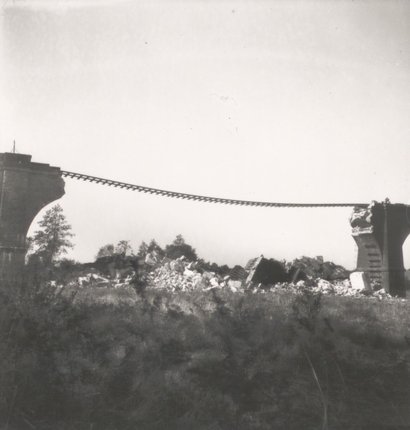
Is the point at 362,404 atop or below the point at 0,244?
below

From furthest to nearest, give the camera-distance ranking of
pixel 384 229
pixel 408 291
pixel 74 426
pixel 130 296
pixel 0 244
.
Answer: pixel 408 291 → pixel 384 229 → pixel 0 244 → pixel 130 296 → pixel 74 426

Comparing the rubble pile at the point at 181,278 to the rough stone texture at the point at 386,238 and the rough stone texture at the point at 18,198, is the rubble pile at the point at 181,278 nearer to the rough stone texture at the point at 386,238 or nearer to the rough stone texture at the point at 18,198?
the rough stone texture at the point at 18,198

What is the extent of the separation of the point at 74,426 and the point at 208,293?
392 centimetres

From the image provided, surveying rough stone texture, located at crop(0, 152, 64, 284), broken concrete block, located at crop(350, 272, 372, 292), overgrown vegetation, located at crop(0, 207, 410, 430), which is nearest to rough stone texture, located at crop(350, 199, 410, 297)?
broken concrete block, located at crop(350, 272, 372, 292)

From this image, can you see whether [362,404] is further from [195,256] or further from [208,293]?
[195,256]

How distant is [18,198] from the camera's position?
8828mm

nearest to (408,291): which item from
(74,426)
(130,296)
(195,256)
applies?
(195,256)

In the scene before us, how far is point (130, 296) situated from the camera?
705cm

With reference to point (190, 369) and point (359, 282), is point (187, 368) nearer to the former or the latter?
point (190, 369)

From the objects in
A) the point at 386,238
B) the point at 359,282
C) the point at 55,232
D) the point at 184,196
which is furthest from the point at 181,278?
the point at 55,232

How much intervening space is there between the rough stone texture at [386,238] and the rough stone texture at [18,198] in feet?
30.8

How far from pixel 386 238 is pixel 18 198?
35.2ft

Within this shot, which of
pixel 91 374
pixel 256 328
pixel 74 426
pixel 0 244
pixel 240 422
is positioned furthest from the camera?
pixel 0 244

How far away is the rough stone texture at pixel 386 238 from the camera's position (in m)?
13.0
